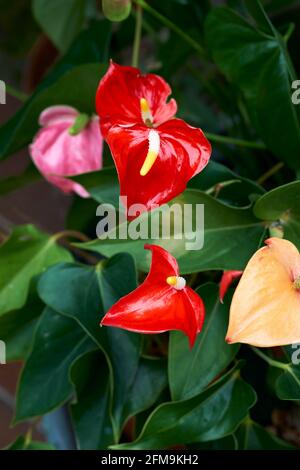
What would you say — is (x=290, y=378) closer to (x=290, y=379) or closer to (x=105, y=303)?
(x=290, y=379)

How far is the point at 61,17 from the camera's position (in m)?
0.94

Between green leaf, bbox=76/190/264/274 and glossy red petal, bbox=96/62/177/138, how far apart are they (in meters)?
0.07

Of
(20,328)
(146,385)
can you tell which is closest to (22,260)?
(20,328)

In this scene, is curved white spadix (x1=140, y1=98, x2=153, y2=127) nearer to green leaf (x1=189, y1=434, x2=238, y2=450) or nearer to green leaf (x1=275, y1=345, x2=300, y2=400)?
green leaf (x1=275, y1=345, x2=300, y2=400)

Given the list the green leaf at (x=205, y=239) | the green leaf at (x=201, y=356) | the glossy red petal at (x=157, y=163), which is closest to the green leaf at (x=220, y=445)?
the green leaf at (x=201, y=356)

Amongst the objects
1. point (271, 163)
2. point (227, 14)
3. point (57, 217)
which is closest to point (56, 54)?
point (57, 217)

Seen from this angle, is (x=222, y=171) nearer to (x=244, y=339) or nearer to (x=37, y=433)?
(x=244, y=339)

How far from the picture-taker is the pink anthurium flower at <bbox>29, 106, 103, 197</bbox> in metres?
0.65

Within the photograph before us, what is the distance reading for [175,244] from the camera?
19.5 inches

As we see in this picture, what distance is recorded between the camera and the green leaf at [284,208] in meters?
0.47

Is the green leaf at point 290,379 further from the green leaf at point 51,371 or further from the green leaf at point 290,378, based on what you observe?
the green leaf at point 51,371

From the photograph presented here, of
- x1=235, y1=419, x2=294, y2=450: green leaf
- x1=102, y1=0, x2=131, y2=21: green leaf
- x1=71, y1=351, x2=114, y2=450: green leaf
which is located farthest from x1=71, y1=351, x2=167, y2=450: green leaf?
x1=102, y1=0, x2=131, y2=21: green leaf

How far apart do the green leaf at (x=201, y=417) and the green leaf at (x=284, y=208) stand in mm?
156

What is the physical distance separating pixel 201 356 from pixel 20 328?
9.7 inches
